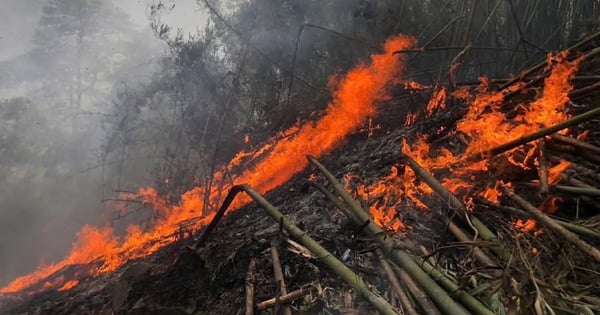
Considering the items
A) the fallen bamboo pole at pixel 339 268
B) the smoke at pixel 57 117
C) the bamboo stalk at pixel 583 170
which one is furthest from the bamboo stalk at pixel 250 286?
Answer: the smoke at pixel 57 117

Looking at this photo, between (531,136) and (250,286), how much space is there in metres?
1.75

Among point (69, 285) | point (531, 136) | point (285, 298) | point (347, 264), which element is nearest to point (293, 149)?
point (69, 285)

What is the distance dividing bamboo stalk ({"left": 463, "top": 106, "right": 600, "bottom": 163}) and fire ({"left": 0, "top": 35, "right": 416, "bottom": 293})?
2772 millimetres

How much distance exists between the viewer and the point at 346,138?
5.70 metres

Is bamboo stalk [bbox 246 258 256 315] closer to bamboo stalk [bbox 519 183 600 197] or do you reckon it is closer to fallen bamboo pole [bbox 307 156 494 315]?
fallen bamboo pole [bbox 307 156 494 315]

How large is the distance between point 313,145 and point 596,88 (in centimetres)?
347

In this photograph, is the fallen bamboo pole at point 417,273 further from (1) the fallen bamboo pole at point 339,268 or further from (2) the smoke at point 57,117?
(2) the smoke at point 57,117

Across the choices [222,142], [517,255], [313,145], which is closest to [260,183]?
[313,145]

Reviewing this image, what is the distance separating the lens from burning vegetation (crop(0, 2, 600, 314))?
1.95m

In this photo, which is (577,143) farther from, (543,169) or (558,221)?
(558,221)

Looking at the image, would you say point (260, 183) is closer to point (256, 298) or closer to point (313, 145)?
point (313, 145)

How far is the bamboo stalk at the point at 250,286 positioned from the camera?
2168 millimetres

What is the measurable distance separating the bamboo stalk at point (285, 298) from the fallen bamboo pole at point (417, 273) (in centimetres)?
45

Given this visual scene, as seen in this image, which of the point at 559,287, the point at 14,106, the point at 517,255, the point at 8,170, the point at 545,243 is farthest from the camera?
the point at 14,106
